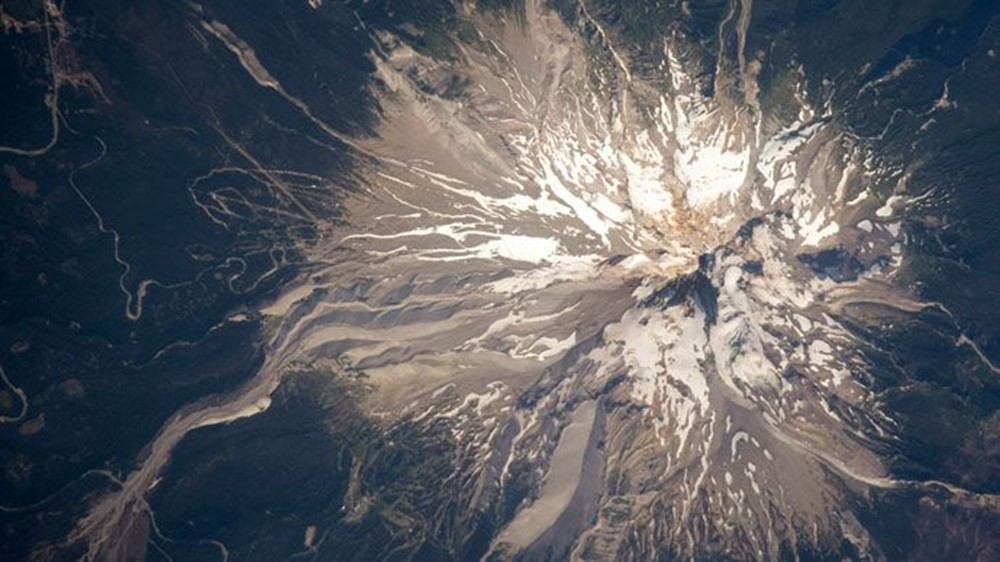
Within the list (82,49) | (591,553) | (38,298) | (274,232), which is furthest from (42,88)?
(591,553)

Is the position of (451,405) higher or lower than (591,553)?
higher

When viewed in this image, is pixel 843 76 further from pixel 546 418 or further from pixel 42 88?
pixel 42 88

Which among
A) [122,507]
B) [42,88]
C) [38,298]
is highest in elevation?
[42,88]

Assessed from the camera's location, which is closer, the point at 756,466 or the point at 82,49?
the point at 82,49

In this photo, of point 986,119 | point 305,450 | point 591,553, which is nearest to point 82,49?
point 305,450

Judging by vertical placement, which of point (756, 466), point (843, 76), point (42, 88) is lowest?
point (756, 466)

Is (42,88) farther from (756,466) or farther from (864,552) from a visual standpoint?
(864,552)
